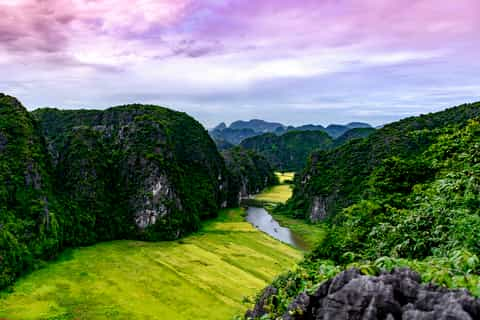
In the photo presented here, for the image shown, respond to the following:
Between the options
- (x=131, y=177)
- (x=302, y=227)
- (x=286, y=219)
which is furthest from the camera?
(x=286, y=219)

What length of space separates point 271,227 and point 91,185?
93.8 feet

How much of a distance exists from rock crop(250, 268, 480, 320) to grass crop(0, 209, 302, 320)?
22.5 meters

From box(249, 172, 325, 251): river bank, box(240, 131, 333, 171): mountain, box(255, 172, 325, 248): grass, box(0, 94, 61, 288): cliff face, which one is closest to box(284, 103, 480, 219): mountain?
box(255, 172, 325, 248): grass

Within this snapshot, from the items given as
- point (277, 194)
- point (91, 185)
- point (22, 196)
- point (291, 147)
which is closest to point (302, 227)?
point (91, 185)

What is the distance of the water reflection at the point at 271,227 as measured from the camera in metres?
53.7

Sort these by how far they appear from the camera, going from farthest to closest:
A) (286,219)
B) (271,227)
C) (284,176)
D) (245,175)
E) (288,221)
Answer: (284,176)
(245,175)
(286,219)
(288,221)
(271,227)

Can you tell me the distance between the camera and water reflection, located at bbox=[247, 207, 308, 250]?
53.7 m

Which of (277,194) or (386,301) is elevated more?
(386,301)

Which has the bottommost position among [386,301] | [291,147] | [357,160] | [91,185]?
[91,185]

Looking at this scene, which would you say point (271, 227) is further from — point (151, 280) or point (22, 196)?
point (22, 196)

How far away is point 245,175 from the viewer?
102688 millimetres

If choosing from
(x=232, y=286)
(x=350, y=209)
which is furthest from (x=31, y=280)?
(x=350, y=209)

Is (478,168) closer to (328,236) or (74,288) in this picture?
(328,236)

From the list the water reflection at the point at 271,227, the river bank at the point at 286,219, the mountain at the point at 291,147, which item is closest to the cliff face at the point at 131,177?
the water reflection at the point at 271,227
